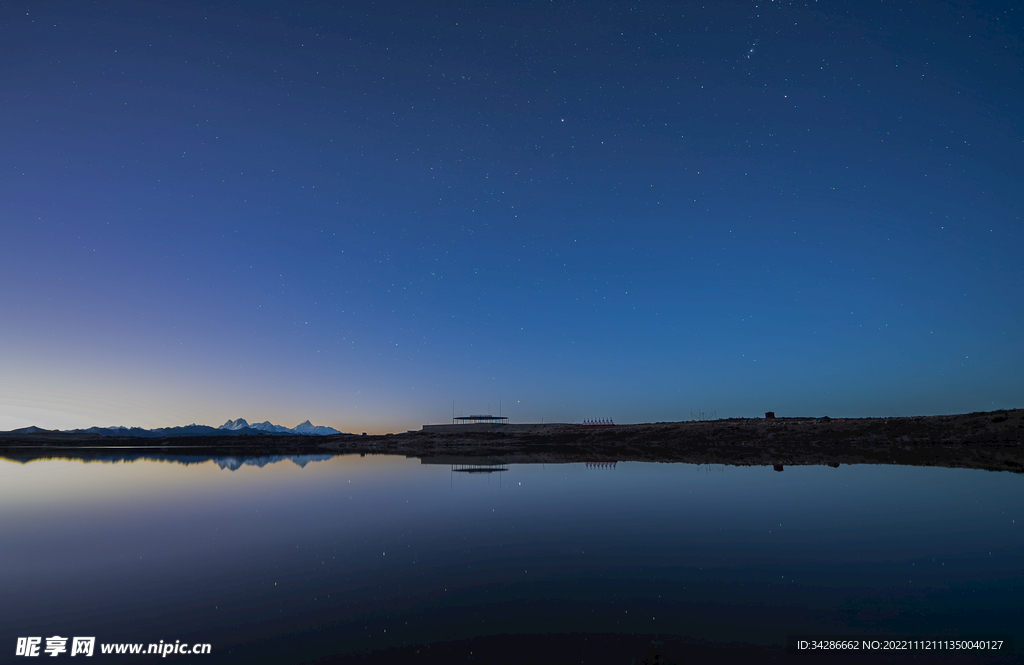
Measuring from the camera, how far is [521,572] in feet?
48.0

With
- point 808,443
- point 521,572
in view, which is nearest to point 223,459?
point 521,572

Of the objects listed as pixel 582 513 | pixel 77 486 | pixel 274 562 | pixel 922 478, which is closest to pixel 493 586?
pixel 274 562

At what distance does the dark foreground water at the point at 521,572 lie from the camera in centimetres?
1034

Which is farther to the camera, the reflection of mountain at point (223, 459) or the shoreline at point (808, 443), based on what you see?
the reflection of mountain at point (223, 459)

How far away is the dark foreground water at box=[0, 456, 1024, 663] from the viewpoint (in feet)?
33.9

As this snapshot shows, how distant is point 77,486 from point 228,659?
47.2 metres

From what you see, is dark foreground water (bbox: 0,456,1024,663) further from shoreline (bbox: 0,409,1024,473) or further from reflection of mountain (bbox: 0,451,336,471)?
reflection of mountain (bbox: 0,451,336,471)

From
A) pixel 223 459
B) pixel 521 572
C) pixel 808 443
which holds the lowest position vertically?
pixel 223 459

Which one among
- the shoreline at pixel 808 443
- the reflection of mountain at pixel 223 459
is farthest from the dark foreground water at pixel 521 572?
the reflection of mountain at pixel 223 459

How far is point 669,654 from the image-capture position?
9188mm

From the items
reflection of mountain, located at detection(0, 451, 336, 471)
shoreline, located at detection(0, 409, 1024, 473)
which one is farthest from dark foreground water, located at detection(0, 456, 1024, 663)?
reflection of mountain, located at detection(0, 451, 336, 471)

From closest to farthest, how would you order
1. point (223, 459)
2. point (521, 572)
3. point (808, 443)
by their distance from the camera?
point (521, 572) → point (808, 443) → point (223, 459)

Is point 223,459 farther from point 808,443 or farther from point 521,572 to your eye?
point 808,443

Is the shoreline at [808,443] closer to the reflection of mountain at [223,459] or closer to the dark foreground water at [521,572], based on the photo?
the reflection of mountain at [223,459]
